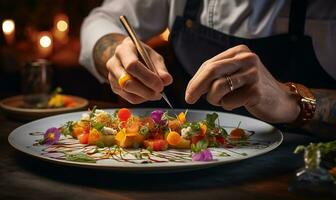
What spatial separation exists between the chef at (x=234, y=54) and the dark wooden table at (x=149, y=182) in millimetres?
181

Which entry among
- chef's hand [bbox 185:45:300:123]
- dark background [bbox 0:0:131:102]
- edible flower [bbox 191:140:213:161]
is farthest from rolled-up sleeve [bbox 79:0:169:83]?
dark background [bbox 0:0:131:102]

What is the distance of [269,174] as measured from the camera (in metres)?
1.06

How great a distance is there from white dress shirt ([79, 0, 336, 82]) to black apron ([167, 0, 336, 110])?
0.11 ft

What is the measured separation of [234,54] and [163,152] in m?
0.27

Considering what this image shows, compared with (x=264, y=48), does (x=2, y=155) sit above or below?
below

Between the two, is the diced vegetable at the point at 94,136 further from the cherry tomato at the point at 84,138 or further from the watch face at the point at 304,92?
the watch face at the point at 304,92

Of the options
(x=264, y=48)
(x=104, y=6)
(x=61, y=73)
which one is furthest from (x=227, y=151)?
(x=61, y=73)

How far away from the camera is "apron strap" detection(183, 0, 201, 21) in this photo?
1.85 metres

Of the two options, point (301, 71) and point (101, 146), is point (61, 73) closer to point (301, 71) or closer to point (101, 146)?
point (301, 71)

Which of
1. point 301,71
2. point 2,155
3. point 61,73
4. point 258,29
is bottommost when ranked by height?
point 61,73

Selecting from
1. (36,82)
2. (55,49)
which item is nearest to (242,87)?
(36,82)

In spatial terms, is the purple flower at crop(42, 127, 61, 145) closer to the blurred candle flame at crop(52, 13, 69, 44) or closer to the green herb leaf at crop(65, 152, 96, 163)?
the green herb leaf at crop(65, 152, 96, 163)

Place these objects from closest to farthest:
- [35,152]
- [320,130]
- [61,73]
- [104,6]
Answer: [35,152] → [320,130] → [104,6] → [61,73]

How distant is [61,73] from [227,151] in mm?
2755
